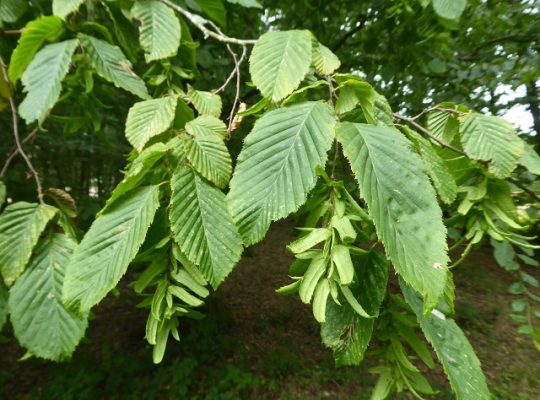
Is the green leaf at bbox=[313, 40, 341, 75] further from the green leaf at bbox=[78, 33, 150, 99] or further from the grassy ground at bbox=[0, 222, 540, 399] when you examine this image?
the grassy ground at bbox=[0, 222, 540, 399]

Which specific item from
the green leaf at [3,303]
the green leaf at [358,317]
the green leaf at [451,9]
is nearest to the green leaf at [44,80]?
the green leaf at [3,303]

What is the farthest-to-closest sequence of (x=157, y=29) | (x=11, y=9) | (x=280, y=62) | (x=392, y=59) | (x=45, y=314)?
(x=392, y=59), (x=11, y=9), (x=157, y=29), (x=45, y=314), (x=280, y=62)

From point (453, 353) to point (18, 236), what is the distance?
3.79 feet

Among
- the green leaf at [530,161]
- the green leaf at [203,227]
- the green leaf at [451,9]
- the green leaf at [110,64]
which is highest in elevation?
the green leaf at [451,9]

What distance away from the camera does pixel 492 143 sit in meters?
0.87

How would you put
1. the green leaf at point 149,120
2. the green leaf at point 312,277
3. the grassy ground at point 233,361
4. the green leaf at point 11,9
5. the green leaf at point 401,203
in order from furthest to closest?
the grassy ground at point 233,361
the green leaf at point 11,9
the green leaf at point 149,120
the green leaf at point 312,277
the green leaf at point 401,203

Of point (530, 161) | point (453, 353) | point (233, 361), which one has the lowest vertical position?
point (233, 361)

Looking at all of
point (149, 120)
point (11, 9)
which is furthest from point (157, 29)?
point (11, 9)

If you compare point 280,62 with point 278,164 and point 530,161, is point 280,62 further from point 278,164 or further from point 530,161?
point 530,161

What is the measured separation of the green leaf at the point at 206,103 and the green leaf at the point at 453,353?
68 centimetres

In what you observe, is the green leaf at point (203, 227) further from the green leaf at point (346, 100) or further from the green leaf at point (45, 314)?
the green leaf at point (45, 314)

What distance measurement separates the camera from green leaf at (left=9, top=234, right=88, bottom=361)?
3.02ft

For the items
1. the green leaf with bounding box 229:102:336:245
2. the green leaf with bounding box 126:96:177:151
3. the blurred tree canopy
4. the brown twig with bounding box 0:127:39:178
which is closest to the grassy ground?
the blurred tree canopy

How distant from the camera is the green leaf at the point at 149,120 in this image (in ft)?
2.82
